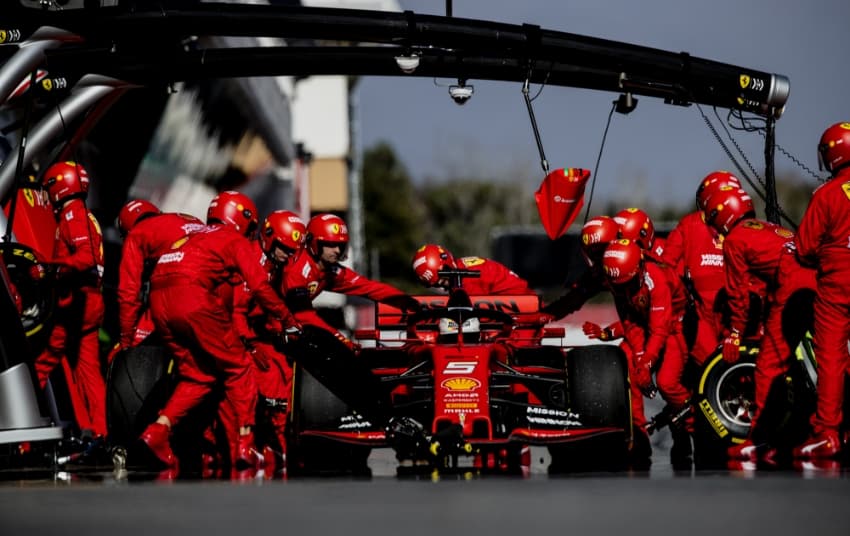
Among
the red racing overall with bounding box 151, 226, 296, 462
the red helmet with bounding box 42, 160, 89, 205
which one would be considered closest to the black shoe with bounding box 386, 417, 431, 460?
the red racing overall with bounding box 151, 226, 296, 462

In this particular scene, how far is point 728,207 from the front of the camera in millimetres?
10492

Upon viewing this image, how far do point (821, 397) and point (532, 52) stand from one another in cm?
326

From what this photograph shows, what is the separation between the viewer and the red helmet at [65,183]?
10719 millimetres

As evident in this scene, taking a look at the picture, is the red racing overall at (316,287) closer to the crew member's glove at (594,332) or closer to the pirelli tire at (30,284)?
the crew member's glove at (594,332)

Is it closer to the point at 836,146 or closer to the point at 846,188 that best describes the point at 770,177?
the point at 836,146

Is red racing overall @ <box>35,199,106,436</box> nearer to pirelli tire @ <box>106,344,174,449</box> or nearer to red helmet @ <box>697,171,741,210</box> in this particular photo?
pirelli tire @ <box>106,344,174,449</box>

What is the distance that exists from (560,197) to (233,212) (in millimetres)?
2584

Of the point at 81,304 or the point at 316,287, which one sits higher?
the point at 316,287

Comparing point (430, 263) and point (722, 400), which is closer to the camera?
point (722, 400)

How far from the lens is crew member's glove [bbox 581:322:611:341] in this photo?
10117 mm

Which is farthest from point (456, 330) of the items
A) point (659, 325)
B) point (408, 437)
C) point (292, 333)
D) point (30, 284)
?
point (30, 284)

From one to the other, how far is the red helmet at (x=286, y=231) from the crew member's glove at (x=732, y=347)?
3248mm

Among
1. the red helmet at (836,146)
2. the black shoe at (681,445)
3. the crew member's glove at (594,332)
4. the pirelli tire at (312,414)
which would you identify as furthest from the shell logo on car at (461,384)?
the red helmet at (836,146)

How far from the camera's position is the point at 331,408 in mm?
8875
